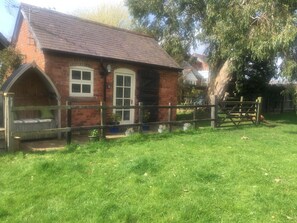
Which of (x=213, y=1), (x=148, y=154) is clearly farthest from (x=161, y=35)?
(x=148, y=154)

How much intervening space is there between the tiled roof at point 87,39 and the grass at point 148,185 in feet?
16.5

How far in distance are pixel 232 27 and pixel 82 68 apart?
26.9 feet

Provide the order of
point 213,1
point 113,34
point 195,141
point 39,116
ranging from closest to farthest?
1. point 195,141
2. point 39,116
3. point 113,34
4. point 213,1

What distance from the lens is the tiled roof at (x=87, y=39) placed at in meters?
11.6

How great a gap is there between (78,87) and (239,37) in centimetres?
874

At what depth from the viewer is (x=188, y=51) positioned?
73.6 ft

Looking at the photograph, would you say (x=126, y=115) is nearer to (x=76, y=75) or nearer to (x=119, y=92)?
(x=119, y=92)

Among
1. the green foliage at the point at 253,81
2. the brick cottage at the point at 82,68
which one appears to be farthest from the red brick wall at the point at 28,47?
the green foliage at the point at 253,81

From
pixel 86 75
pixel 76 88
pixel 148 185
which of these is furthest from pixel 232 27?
pixel 148 185

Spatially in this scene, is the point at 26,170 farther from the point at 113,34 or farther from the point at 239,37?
the point at 239,37

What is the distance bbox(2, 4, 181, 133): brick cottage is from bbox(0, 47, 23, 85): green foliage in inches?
15.8

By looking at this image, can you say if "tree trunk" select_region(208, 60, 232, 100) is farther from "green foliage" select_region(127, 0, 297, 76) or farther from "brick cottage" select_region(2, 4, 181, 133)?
"brick cottage" select_region(2, 4, 181, 133)

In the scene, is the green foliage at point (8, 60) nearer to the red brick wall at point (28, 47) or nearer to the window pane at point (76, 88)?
the red brick wall at point (28, 47)

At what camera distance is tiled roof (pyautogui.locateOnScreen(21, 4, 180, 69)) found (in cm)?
1164
